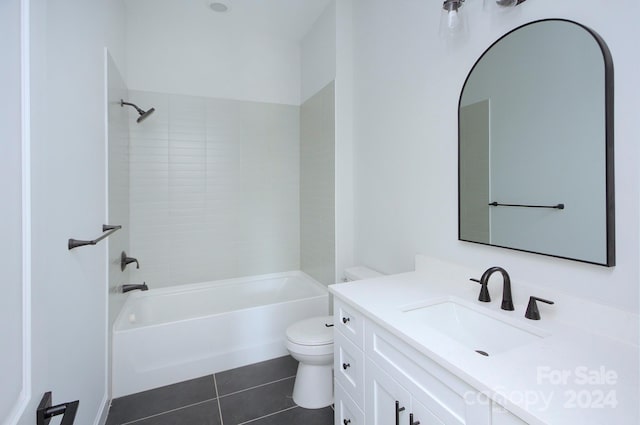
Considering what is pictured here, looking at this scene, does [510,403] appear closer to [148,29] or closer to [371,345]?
[371,345]

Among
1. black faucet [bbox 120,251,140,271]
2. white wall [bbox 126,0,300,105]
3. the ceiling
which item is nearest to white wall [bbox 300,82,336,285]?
white wall [bbox 126,0,300,105]

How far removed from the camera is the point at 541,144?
3.82 ft

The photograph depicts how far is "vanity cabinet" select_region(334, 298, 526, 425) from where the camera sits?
83cm

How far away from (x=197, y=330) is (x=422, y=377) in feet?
5.84

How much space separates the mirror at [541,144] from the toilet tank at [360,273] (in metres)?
0.81

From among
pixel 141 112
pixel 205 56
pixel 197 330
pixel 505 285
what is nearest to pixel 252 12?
pixel 205 56

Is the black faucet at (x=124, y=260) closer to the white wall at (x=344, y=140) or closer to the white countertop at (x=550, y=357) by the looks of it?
the white wall at (x=344, y=140)

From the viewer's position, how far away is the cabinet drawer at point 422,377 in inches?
33.6

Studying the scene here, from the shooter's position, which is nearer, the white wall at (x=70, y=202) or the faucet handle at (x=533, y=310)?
the white wall at (x=70, y=202)

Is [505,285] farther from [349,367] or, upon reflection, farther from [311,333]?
[311,333]

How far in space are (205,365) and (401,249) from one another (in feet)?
5.45

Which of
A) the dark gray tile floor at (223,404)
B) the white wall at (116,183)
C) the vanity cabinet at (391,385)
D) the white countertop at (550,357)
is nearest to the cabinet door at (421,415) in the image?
the vanity cabinet at (391,385)

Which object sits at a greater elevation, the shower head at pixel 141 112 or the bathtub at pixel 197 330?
the shower head at pixel 141 112

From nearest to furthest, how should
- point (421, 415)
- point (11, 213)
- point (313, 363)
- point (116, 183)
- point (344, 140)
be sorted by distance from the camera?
point (11, 213)
point (421, 415)
point (313, 363)
point (116, 183)
point (344, 140)
